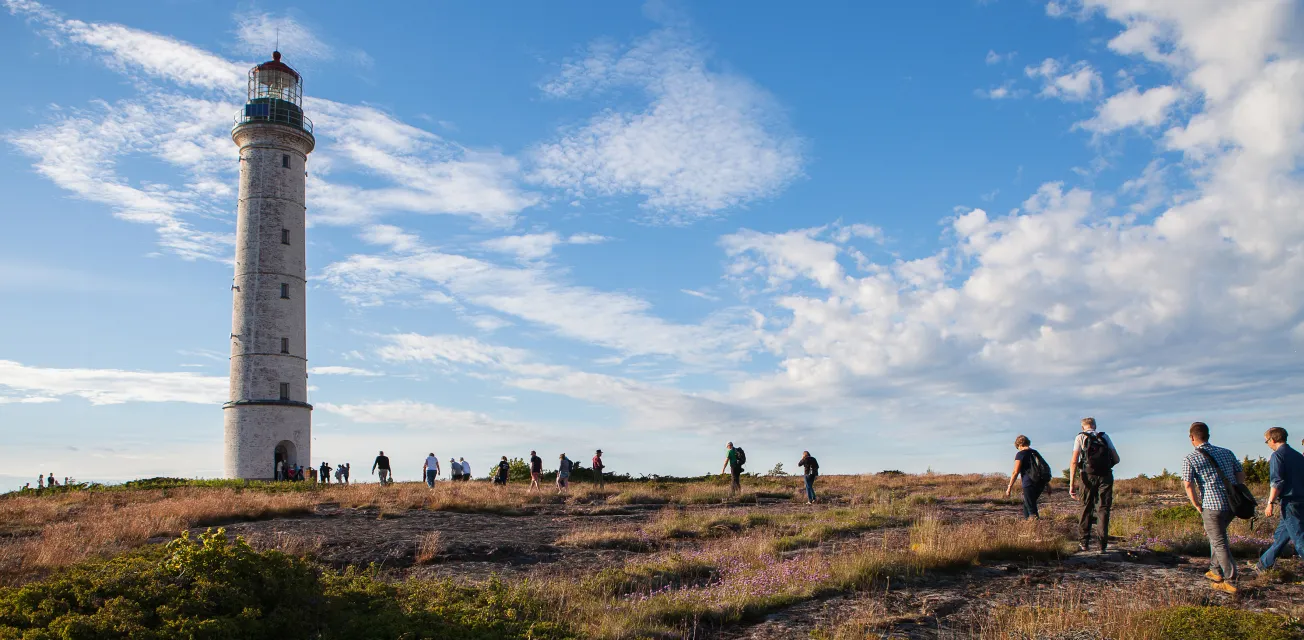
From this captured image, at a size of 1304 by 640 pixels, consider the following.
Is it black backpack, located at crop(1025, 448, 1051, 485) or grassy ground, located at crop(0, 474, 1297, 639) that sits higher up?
black backpack, located at crop(1025, 448, 1051, 485)

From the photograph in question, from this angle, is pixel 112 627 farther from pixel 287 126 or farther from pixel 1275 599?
pixel 287 126

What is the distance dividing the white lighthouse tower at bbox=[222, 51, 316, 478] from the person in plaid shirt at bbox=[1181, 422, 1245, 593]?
38.7 metres

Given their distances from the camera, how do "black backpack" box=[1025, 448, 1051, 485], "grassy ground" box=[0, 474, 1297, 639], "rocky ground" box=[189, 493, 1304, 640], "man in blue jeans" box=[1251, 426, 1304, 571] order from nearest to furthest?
"grassy ground" box=[0, 474, 1297, 639] → "rocky ground" box=[189, 493, 1304, 640] → "man in blue jeans" box=[1251, 426, 1304, 571] → "black backpack" box=[1025, 448, 1051, 485]

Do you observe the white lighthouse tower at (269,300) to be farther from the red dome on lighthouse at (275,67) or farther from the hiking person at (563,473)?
the hiking person at (563,473)

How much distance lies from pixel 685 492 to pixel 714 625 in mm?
20499

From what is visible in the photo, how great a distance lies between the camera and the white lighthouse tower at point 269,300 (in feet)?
130

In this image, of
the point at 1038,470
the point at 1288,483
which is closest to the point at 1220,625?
the point at 1288,483

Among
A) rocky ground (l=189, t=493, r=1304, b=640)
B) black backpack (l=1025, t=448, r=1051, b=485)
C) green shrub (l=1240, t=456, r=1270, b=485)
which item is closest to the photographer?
rocky ground (l=189, t=493, r=1304, b=640)

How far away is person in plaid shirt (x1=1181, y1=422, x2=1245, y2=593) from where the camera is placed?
966cm

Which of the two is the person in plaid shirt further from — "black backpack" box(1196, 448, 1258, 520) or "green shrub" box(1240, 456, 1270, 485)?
"green shrub" box(1240, 456, 1270, 485)

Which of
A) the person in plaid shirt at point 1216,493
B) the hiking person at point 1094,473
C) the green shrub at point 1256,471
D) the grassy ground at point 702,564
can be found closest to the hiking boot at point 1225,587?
the person in plaid shirt at point 1216,493

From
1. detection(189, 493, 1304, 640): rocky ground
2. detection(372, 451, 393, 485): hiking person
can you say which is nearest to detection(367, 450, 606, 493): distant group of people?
detection(372, 451, 393, 485): hiking person

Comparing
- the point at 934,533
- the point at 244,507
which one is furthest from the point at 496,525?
the point at 934,533

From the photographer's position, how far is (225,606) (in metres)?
6.82
